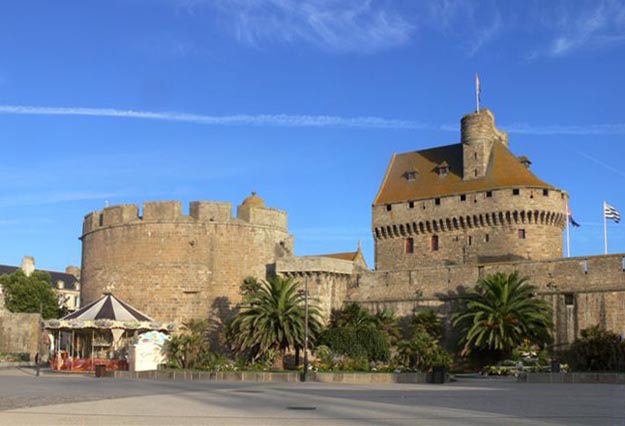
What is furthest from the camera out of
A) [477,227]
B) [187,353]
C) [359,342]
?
[477,227]

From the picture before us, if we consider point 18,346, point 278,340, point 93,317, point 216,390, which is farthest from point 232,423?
point 18,346

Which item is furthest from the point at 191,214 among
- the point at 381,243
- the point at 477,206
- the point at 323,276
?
the point at 477,206

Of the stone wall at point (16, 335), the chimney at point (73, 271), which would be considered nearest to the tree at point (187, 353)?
the stone wall at point (16, 335)

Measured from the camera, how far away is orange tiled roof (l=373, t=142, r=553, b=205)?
135 ft

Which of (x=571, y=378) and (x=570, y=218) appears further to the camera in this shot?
(x=570, y=218)

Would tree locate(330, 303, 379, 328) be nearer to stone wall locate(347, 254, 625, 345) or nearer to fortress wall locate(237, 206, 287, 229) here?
stone wall locate(347, 254, 625, 345)

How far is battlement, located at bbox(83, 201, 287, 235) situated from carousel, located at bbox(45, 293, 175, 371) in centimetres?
588

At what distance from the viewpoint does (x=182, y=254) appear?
3866 cm

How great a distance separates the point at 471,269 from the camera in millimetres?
34562

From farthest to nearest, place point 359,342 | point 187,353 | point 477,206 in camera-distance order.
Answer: point 477,206 → point 359,342 → point 187,353

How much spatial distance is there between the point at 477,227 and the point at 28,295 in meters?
33.5

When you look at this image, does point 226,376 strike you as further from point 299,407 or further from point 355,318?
point 299,407

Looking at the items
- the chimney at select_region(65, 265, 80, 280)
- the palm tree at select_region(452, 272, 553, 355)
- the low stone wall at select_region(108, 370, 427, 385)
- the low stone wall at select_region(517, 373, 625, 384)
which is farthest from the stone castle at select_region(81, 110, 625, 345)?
the chimney at select_region(65, 265, 80, 280)

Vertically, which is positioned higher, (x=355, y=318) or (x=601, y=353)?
(x=355, y=318)
